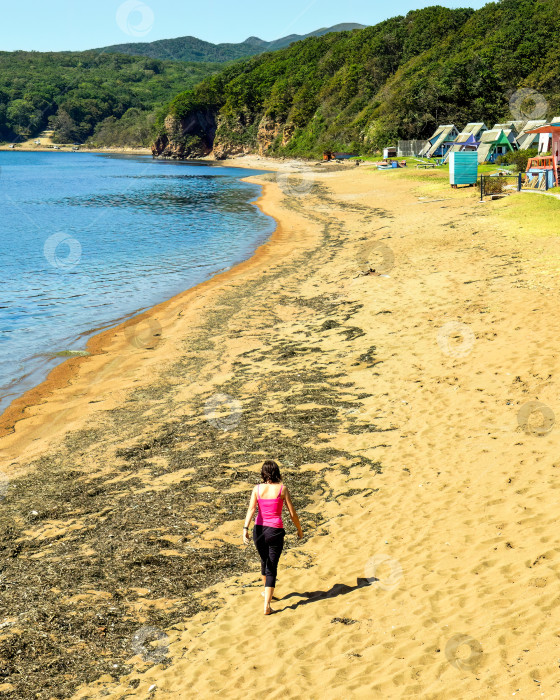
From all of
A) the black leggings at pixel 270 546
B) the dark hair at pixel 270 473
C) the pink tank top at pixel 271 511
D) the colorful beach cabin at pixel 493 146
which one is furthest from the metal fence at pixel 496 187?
the black leggings at pixel 270 546

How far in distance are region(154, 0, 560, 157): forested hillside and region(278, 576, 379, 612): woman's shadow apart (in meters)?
88.2

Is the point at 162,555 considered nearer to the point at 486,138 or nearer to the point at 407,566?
the point at 407,566

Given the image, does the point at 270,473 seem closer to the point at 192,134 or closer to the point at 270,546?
the point at 270,546

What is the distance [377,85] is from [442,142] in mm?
52185

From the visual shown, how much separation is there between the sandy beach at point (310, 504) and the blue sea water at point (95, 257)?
108 inches

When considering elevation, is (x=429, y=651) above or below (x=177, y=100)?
below

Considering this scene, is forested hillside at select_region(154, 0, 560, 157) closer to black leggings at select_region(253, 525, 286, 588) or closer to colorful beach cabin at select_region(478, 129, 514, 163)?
colorful beach cabin at select_region(478, 129, 514, 163)

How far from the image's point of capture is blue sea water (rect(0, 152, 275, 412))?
67.7 feet

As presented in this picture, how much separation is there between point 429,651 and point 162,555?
145 inches

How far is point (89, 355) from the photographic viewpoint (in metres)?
18.4

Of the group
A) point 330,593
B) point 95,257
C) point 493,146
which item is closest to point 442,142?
point 493,146

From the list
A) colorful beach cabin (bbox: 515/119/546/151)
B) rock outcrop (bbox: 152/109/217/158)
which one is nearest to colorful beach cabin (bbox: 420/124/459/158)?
colorful beach cabin (bbox: 515/119/546/151)

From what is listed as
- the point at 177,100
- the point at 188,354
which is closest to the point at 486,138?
the point at 188,354

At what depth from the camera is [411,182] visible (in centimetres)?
5225
